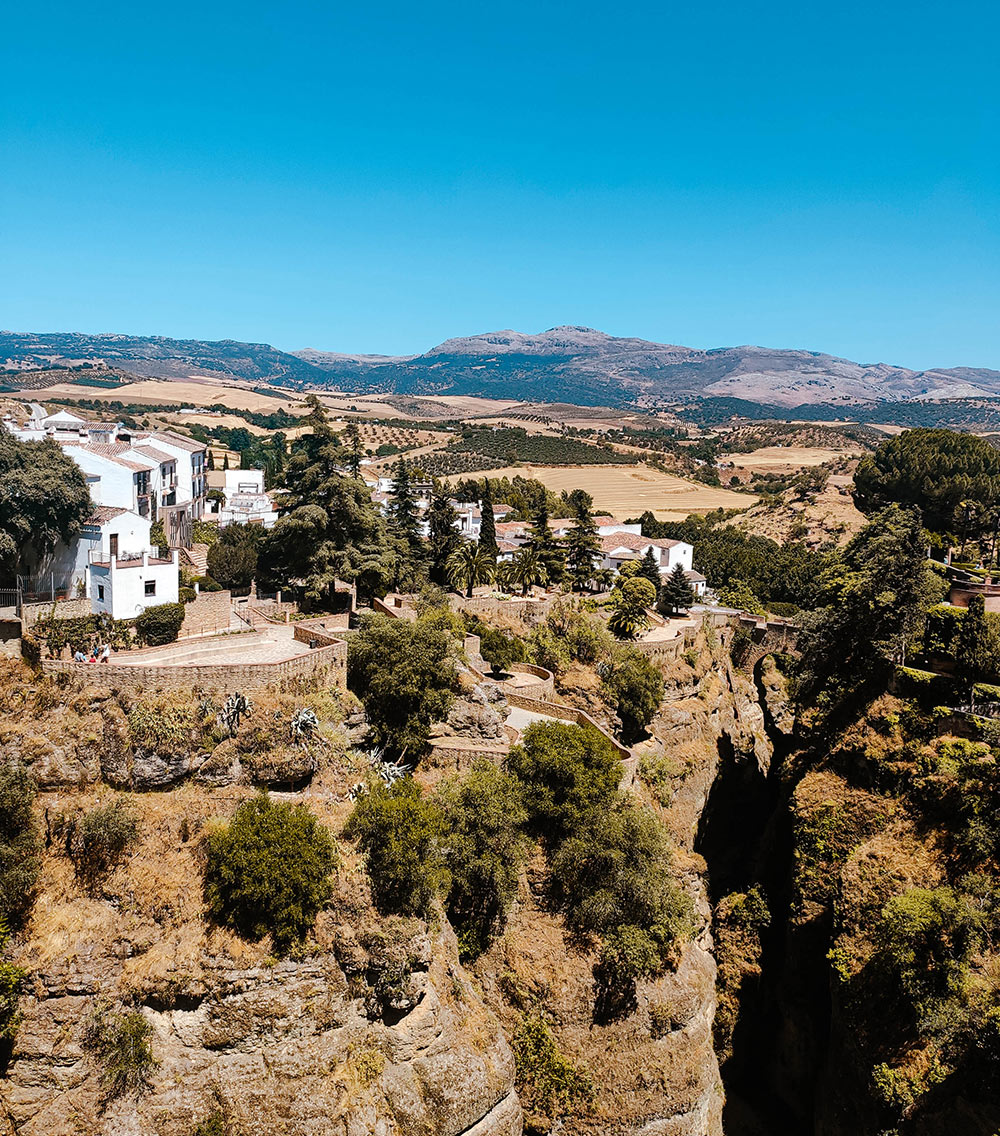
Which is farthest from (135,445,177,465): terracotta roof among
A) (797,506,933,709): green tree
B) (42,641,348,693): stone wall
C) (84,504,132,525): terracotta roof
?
(797,506,933,709): green tree

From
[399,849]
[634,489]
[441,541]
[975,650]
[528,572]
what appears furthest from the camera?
[634,489]

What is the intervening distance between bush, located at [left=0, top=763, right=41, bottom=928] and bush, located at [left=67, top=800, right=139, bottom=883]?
35.0 inches

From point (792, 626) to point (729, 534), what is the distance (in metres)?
42.7

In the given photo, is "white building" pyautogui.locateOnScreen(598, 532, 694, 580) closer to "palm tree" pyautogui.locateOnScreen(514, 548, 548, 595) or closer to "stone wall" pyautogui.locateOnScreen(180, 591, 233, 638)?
"palm tree" pyautogui.locateOnScreen(514, 548, 548, 595)

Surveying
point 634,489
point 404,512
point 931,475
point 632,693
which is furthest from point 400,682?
point 634,489

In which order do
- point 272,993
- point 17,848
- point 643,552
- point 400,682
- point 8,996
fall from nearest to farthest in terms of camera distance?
1. point 8,996
2. point 17,848
3. point 272,993
4. point 400,682
5. point 643,552

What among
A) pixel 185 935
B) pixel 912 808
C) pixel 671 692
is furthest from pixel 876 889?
pixel 185 935

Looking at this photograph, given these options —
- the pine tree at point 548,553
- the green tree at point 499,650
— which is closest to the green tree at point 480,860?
the green tree at point 499,650

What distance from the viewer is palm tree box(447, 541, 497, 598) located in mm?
42281

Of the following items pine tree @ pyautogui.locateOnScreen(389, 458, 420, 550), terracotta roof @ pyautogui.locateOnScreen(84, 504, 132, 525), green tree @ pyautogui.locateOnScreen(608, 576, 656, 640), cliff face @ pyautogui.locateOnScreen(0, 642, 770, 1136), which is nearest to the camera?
cliff face @ pyautogui.locateOnScreen(0, 642, 770, 1136)

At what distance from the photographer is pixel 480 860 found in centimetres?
2514

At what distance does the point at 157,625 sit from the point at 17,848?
10706 millimetres

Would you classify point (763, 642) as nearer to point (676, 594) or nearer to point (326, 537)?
point (676, 594)

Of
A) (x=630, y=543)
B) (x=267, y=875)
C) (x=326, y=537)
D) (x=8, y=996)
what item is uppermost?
(x=326, y=537)
